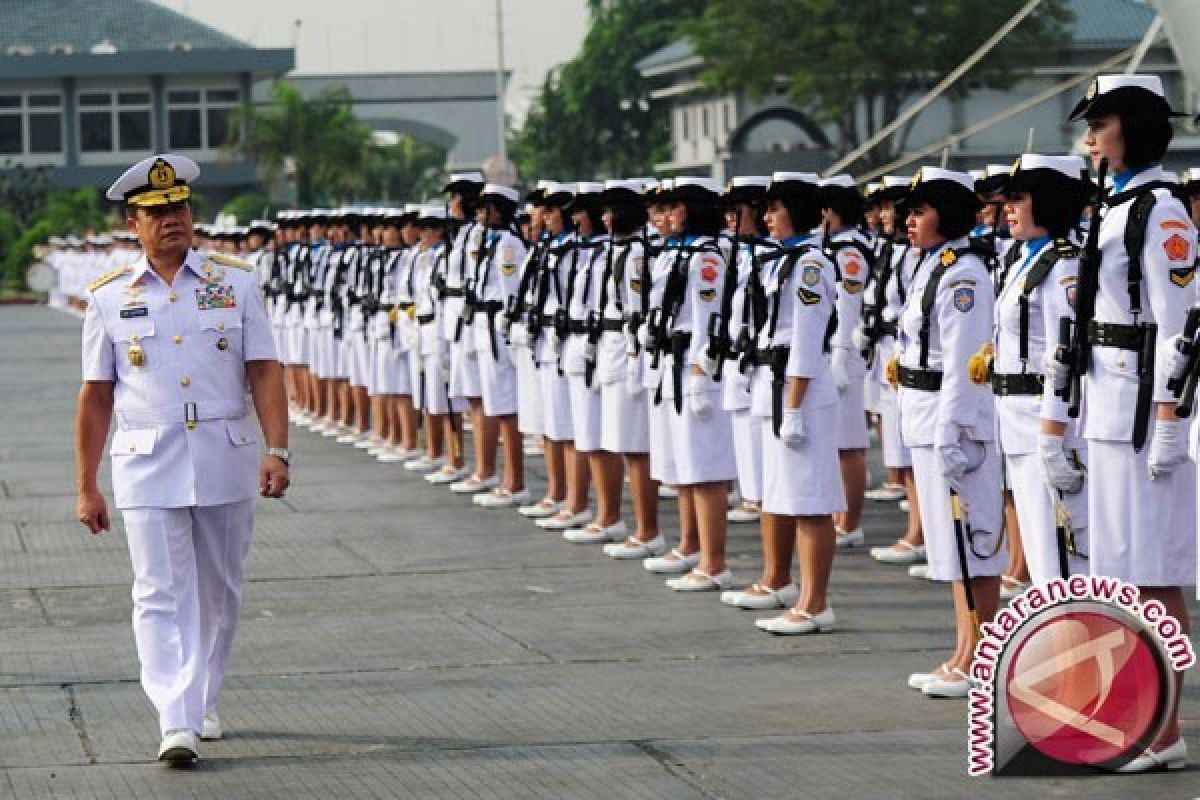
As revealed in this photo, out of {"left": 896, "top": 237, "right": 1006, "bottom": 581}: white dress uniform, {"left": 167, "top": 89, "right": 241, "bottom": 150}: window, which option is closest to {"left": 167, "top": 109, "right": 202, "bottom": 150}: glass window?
{"left": 167, "top": 89, "right": 241, "bottom": 150}: window

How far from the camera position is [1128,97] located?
26.6ft

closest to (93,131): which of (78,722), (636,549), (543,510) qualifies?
(543,510)

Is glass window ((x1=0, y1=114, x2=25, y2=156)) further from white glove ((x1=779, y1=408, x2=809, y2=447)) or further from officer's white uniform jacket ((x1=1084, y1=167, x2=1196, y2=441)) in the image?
officer's white uniform jacket ((x1=1084, y1=167, x2=1196, y2=441))

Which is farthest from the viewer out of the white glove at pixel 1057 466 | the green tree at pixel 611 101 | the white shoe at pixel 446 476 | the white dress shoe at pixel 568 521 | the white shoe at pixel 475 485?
the green tree at pixel 611 101

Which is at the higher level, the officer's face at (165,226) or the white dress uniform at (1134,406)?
the officer's face at (165,226)

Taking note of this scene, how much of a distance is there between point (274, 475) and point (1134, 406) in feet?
10.1

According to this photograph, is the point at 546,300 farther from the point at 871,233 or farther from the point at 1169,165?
the point at 1169,165

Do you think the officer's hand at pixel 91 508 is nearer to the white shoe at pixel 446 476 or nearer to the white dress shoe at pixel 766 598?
the white dress shoe at pixel 766 598

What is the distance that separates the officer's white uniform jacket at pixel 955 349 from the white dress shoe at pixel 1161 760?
2.13m

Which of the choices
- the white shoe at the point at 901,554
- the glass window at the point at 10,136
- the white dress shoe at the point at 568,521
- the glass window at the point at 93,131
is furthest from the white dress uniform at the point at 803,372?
the glass window at the point at 10,136

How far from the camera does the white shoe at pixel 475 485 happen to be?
1859cm

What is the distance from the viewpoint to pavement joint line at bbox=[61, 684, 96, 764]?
8977mm

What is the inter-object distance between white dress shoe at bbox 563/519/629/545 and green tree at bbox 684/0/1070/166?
4496 cm

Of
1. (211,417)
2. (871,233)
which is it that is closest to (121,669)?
(211,417)
